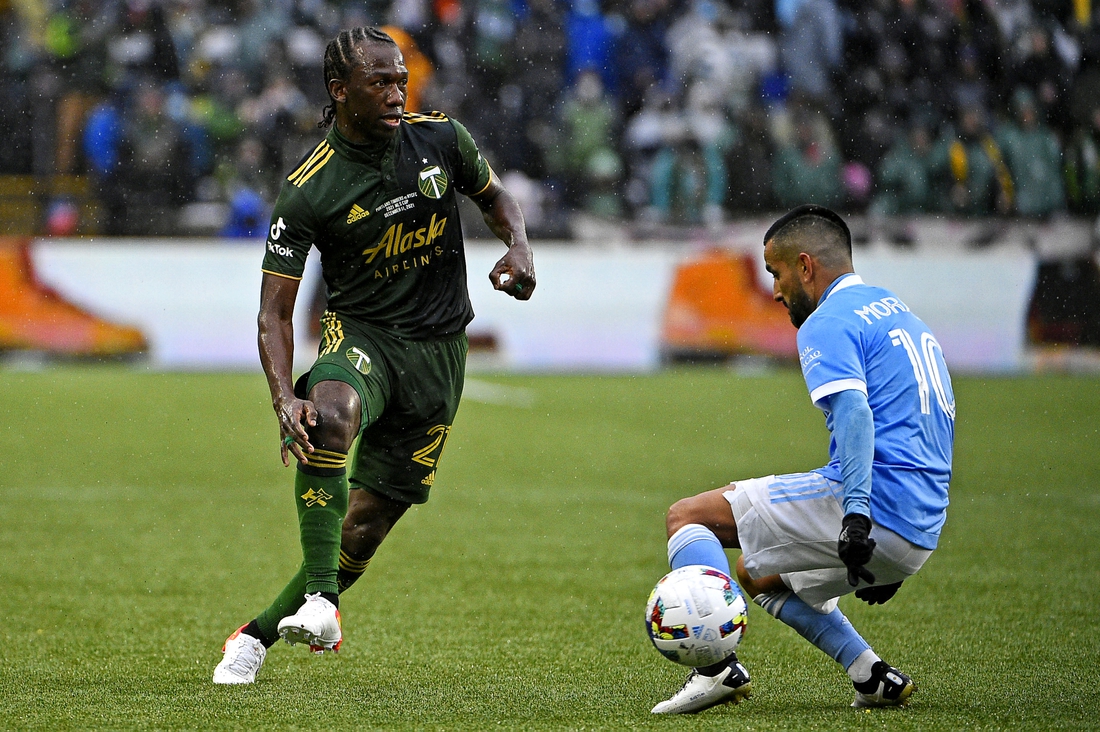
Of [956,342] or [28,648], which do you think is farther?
[956,342]

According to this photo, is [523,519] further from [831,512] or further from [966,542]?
[831,512]

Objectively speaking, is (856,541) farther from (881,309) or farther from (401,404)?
(401,404)

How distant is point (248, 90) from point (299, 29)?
1218 millimetres

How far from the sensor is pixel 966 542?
7855mm

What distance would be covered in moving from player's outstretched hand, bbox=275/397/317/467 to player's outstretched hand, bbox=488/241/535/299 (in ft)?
2.51

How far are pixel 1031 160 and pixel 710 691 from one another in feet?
45.3

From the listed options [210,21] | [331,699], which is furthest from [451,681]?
[210,21]

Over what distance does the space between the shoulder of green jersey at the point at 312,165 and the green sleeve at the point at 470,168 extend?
0.52 metres

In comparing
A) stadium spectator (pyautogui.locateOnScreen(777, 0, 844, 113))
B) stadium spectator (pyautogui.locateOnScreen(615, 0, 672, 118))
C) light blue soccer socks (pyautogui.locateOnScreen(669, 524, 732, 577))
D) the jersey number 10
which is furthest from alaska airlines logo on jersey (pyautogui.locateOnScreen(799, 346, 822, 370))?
stadium spectator (pyautogui.locateOnScreen(615, 0, 672, 118))

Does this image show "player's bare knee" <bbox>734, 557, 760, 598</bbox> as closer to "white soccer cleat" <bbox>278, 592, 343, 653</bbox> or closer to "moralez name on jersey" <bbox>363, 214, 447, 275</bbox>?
"white soccer cleat" <bbox>278, 592, 343, 653</bbox>

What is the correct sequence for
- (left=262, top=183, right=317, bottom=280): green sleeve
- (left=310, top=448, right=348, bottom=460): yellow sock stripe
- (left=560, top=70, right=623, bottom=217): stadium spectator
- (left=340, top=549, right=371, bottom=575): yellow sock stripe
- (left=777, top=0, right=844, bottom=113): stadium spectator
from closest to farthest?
(left=310, top=448, right=348, bottom=460): yellow sock stripe → (left=262, top=183, right=317, bottom=280): green sleeve → (left=340, top=549, right=371, bottom=575): yellow sock stripe → (left=560, top=70, right=623, bottom=217): stadium spectator → (left=777, top=0, right=844, bottom=113): stadium spectator

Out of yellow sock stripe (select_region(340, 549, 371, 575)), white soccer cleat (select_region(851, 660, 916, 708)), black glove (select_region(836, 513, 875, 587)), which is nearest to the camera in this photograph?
black glove (select_region(836, 513, 875, 587))

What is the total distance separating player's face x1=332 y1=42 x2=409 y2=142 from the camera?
4723mm

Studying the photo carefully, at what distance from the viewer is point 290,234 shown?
4.75 metres
